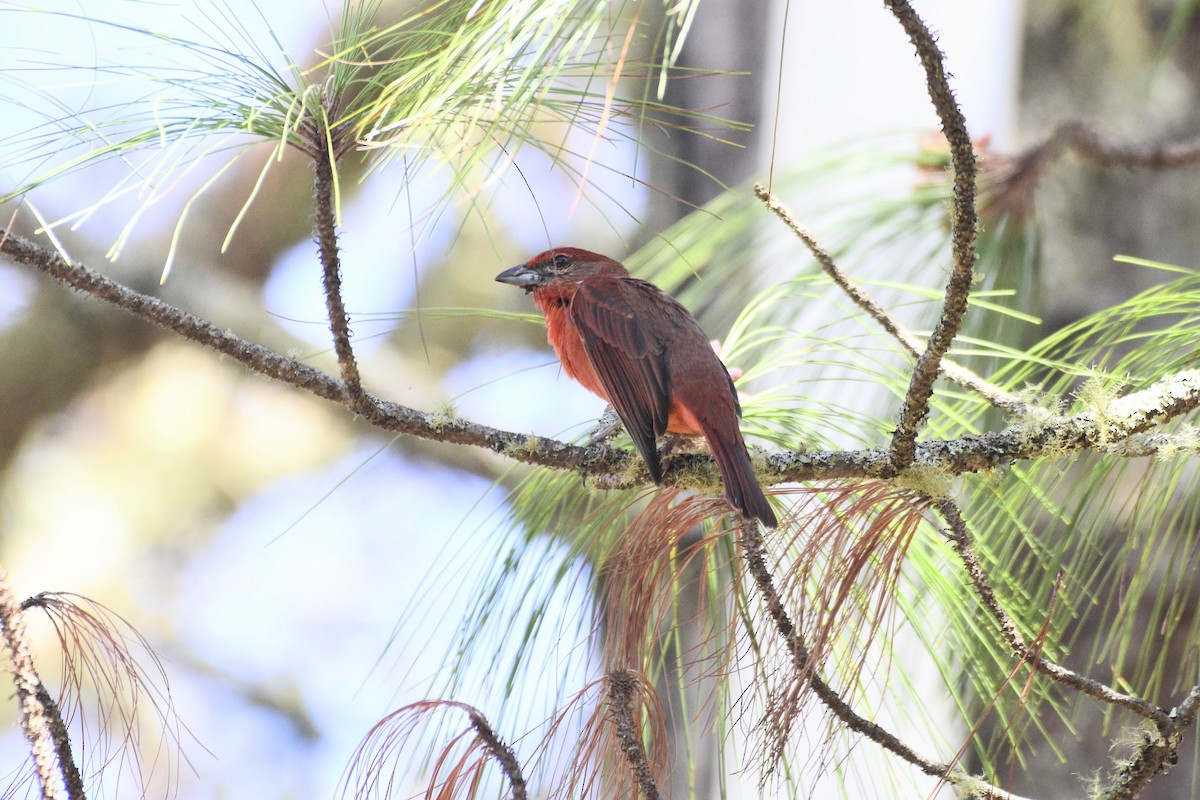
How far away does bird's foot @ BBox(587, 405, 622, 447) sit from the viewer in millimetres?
2377

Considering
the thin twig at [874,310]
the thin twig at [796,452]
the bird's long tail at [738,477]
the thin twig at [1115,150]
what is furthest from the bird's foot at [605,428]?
the thin twig at [1115,150]

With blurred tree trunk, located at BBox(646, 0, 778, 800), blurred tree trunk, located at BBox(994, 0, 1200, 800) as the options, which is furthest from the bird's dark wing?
blurred tree trunk, located at BBox(646, 0, 778, 800)

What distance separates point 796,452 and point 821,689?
43 cm

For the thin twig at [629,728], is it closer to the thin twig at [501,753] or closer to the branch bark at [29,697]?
the thin twig at [501,753]

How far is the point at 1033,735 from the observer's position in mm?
3584

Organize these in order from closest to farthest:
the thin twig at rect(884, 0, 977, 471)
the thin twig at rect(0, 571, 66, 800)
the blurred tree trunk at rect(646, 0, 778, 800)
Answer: the thin twig at rect(884, 0, 977, 471), the thin twig at rect(0, 571, 66, 800), the blurred tree trunk at rect(646, 0, 778, 800)

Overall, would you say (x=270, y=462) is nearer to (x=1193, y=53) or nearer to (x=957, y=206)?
(x=1193, y=53)

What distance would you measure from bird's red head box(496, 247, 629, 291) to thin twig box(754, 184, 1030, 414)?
1068mm

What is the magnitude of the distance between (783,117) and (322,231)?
3.63 metres

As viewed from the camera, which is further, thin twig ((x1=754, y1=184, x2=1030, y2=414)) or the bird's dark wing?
the bird's dark wing

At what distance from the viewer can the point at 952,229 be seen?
1.43m

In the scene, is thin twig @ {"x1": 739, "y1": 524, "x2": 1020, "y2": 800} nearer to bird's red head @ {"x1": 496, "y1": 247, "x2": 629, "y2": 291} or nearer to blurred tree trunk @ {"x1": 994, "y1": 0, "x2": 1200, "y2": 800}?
bird's red head @ {"x1": 496, "y1": 247, "x2": 629, "y2": 291}

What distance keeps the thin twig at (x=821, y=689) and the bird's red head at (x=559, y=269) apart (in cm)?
127

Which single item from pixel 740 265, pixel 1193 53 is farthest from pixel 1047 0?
pixel 740 265
